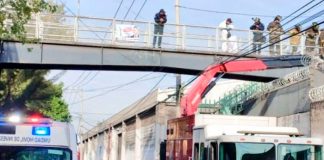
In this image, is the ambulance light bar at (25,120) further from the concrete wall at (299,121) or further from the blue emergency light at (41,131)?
the concrete wall at (299,121)

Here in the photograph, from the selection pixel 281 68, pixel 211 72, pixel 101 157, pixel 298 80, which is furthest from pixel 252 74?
pixel 101 157

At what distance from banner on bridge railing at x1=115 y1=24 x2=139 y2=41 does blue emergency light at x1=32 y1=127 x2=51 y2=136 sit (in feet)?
56.0

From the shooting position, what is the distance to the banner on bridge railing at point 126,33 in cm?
2577

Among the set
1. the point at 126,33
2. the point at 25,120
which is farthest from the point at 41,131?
the point at 126,33

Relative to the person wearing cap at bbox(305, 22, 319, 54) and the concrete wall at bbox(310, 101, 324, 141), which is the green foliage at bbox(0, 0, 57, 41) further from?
the person wearing cap at bbox(305, 22, 319, 54)

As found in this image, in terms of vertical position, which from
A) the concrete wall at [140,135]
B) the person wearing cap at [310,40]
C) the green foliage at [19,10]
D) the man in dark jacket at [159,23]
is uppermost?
the man in dark jacket at [159,23]

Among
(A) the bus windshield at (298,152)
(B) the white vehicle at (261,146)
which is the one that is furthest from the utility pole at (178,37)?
(A) the bus windshield at (298,152)

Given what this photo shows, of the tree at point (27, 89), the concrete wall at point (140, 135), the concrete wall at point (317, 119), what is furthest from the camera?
the tree at point (27, 89)

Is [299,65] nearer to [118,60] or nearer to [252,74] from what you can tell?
[252,74]

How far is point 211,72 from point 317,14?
8.48m

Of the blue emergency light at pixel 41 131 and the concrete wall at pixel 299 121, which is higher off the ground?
the concrete wall at pixel 299 121

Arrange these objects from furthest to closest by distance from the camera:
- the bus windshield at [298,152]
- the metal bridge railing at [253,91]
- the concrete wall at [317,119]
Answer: the metal bridge railing at [253,91]
the concrete wall at [317,119]
the bus windshield at [298,152]

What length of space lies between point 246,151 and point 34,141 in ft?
15.7

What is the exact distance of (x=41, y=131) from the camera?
8.77 metres
